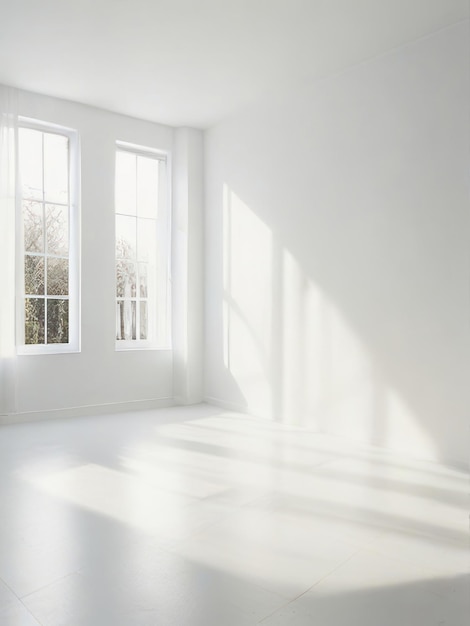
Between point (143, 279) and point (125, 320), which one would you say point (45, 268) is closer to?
point (125, 320)

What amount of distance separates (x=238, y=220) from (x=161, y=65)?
173 centimetres

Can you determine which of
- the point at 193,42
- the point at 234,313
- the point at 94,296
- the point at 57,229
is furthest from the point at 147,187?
the point at 193,42

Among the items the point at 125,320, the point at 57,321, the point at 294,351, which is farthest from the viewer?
the point at 125,320

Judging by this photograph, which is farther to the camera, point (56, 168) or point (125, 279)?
point (125, 279)

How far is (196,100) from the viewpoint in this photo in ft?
17.5

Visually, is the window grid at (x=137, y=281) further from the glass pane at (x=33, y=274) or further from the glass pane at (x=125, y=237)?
the glass pane at (x=33, y=274)

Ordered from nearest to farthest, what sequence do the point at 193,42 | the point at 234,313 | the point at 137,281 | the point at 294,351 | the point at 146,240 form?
the point at 193,42 < the point at 294,351 < the point at 234,313 < the point at 137,281 < the point at 146,240

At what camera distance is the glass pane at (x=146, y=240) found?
6.04m

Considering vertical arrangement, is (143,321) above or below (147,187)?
below

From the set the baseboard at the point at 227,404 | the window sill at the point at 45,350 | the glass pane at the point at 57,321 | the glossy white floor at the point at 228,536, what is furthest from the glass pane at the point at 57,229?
the baseboard at the point at 227,404

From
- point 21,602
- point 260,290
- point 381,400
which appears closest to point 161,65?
point 260,290

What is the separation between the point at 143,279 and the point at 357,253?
8.74 feet

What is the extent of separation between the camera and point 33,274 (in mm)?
5281

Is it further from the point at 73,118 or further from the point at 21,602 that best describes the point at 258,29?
the point at 21,602
